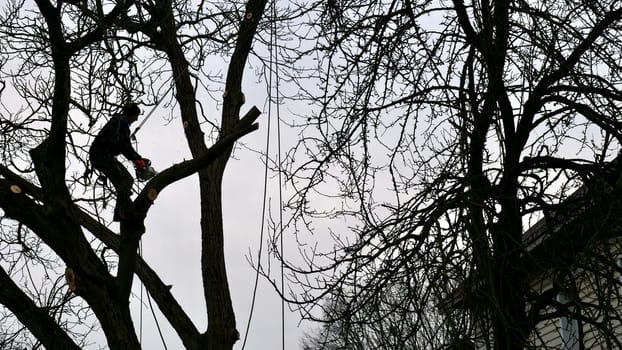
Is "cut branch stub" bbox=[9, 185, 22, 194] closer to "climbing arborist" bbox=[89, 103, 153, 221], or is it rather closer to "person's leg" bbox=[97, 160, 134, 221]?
"person's leg" bbox=[97, 160, 134, 221]

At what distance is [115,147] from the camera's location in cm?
697

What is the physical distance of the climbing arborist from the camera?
6.92 meters

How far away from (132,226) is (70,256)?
1.59 feet

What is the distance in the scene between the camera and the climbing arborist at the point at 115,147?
692cm

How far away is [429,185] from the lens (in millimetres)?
5723

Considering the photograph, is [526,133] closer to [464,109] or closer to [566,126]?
[566,126]

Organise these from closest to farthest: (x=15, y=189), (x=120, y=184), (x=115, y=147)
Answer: (x=15, y=189)
(x=120, y=184)
(x=115, y=147)

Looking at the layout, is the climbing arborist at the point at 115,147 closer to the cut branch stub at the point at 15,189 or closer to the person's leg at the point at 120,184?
the person's leg at the point at 120,184

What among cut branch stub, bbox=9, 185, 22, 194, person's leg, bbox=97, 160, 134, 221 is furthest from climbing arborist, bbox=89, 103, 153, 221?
cut branch stub, bbox=9, 185, 22, 194

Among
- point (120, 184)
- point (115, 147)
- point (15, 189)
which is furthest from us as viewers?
point (115, 147)

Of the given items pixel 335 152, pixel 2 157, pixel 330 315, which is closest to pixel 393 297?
pixel 330 315

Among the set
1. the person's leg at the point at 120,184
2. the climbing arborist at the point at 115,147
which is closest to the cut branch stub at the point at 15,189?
the person's leg at the point at 120,184

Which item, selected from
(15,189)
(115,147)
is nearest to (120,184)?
(115,147)

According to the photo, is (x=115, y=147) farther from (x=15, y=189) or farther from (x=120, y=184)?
(x=15, y=189)
